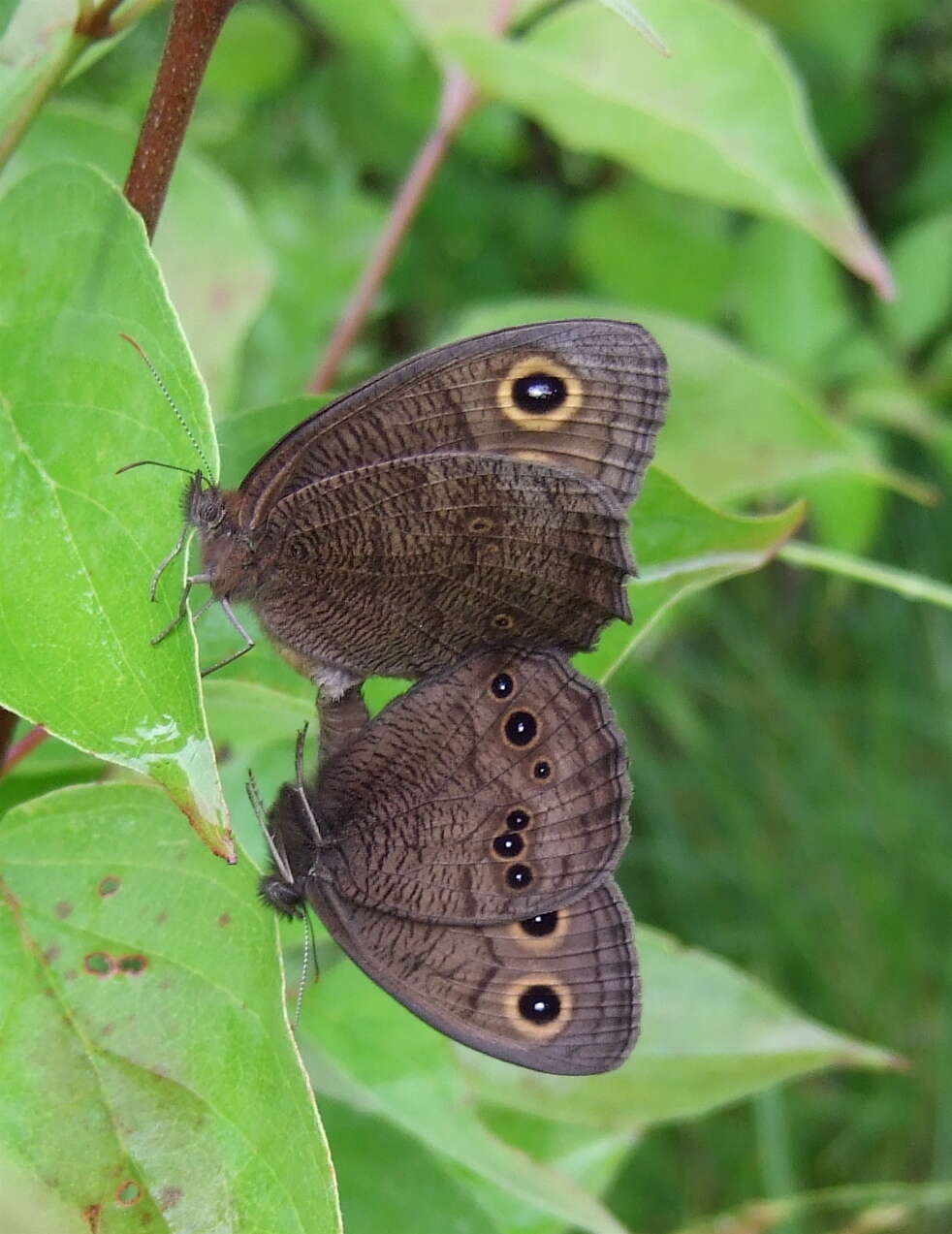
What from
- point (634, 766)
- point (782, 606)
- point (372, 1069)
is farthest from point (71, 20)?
point (782, 606)

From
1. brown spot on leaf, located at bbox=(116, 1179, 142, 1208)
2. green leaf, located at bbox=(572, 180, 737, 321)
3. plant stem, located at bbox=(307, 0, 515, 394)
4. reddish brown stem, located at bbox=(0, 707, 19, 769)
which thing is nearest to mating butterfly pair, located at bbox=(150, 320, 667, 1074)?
reddish brown stem, located at bbox=(0, 707, 19, 769)

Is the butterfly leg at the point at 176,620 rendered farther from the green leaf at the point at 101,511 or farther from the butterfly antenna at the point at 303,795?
the butterfly antenna at the point at 303,795

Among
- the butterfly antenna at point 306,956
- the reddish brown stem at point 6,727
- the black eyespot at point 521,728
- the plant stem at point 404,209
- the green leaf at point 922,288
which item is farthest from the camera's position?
the green leaf at point 922,288

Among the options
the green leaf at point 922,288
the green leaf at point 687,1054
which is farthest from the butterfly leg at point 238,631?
→ the green leaf at point 922,288

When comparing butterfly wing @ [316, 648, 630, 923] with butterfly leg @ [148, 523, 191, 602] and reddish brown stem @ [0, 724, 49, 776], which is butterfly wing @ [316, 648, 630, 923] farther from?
butterfly leg @ [148, 523, 191, 602]

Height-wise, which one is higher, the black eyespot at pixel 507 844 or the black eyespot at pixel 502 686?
the black eyespot at pixel 502 686

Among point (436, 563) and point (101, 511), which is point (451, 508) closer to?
point (436, 563)
